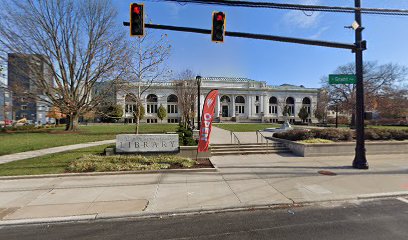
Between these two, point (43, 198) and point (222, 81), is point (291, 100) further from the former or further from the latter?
point (43, 198)

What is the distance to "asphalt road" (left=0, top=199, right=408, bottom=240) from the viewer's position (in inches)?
155

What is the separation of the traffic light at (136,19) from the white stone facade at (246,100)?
5862 cm

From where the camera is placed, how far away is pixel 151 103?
220 ft

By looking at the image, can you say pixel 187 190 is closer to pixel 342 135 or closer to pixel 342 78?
pixel 342 78

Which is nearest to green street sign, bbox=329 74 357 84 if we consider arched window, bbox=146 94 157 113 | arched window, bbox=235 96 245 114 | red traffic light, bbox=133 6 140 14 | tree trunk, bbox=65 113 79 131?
red traffic light, bbox=133 6 140 14

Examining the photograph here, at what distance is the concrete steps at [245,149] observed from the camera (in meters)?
11.9

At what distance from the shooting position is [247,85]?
7262cm

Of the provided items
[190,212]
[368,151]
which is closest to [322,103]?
[368,151]

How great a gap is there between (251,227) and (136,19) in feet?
23.0

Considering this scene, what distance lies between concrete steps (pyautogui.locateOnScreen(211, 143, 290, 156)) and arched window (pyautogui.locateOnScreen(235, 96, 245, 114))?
198 feet

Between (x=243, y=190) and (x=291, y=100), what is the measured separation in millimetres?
78023

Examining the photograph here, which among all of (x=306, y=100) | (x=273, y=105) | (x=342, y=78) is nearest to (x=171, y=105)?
Answer: (x=273, y=105)

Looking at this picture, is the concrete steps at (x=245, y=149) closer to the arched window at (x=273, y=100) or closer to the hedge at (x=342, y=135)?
the hedge at (x=342, y=135)

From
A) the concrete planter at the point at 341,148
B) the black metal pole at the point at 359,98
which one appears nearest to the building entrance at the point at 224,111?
the concrete planter at the point at 341,148
